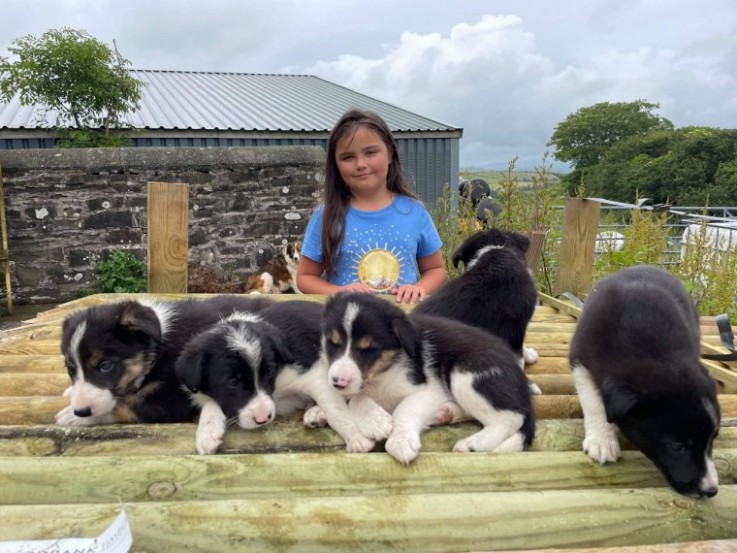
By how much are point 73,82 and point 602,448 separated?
12.9m

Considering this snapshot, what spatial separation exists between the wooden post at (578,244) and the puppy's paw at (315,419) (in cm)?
440

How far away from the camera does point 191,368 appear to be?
263 centimetres

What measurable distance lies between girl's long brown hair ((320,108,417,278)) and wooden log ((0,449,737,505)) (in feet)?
9.48

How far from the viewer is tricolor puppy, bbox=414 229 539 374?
387 cm

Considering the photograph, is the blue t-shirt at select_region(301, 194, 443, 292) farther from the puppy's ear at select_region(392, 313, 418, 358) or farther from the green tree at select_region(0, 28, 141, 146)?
the green tree at select_region(0, 28, 141, 146)

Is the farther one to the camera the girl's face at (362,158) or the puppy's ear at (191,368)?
the girl's face at (362,158)

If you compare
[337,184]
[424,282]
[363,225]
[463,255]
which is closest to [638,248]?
[424,282]

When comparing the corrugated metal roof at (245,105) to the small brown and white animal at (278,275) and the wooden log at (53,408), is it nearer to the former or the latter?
the small brown and white animal at (278,275)

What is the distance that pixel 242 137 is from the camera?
1606 centimetres

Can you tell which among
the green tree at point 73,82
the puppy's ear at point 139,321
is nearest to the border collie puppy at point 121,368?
the puppy's ear at point 139,321

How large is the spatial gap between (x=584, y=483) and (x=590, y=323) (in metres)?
1.01

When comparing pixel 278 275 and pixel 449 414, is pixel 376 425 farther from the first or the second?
pixel 278 275

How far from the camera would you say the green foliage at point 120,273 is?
9867 mm

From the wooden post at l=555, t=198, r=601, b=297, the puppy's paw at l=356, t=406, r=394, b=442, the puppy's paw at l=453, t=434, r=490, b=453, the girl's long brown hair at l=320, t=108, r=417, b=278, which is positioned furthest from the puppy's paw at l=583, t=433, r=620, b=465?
the wooden post at l=555, t=198, r=601, b=297
